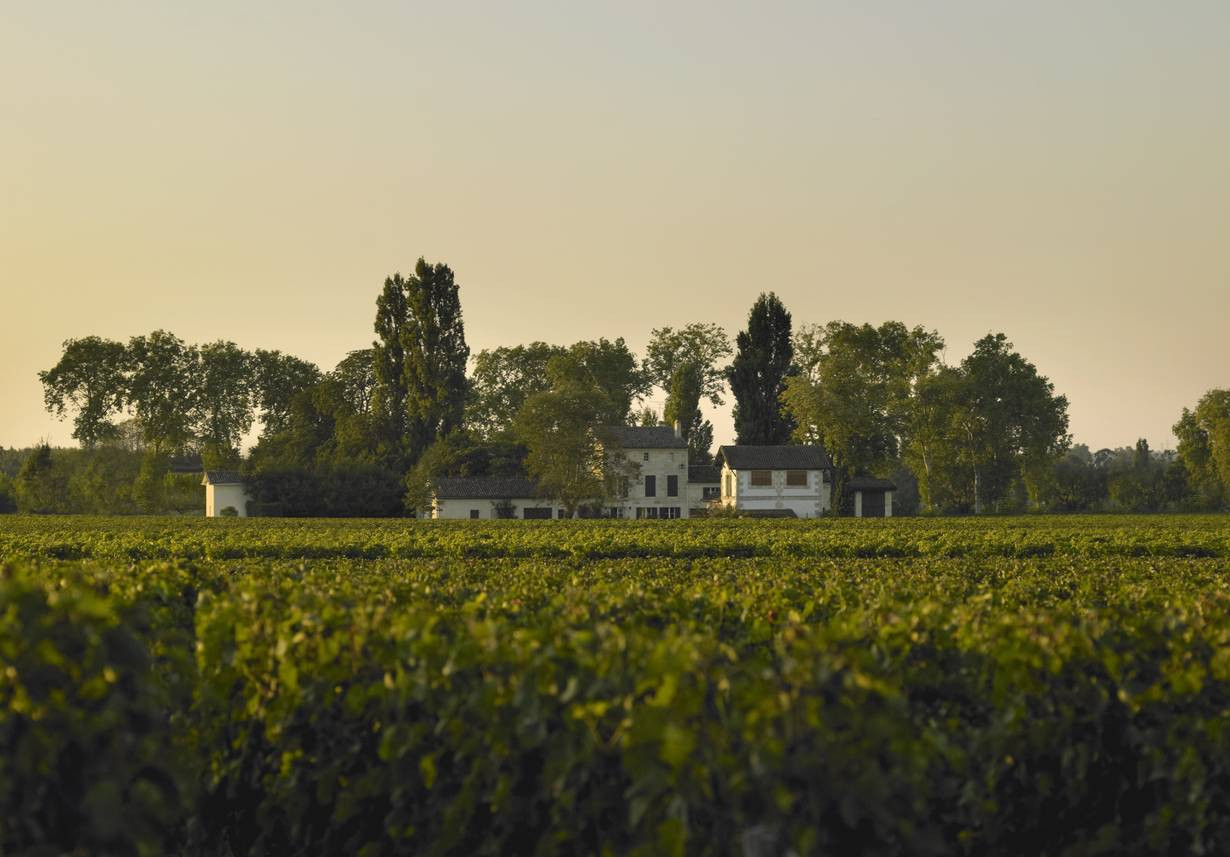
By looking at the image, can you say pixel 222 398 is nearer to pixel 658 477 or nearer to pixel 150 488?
pixel 150 488

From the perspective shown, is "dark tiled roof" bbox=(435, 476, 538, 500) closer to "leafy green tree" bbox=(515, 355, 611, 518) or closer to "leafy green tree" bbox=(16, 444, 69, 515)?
"leafy green tree" bbox=(515, 355, 611, 518)

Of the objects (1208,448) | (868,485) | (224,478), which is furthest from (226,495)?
(1208,448)

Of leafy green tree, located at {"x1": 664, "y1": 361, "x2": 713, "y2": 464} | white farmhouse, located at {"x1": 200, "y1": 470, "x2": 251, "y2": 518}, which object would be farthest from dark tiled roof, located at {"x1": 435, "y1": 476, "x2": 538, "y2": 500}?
leafy green tree, located at {"x1": 664, "y1": 361, "x2": 713, "y2": 464}

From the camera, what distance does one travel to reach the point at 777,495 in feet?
289

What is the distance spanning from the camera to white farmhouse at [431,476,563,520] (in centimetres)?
8256

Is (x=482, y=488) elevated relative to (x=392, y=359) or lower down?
lower down

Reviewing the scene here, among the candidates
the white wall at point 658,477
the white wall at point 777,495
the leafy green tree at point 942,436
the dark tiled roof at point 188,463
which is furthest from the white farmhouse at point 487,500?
the dark tiled roof at point 188,463

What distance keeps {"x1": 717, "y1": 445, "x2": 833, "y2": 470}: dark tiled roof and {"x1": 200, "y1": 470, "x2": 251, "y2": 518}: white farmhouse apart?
35.3 metres

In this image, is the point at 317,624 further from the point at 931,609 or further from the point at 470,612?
the point at 931,609

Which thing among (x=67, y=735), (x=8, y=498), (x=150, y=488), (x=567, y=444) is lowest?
(x=67, y=735)

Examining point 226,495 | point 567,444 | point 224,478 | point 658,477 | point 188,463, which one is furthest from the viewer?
point 188,463

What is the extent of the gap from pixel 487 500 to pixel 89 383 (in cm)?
4747

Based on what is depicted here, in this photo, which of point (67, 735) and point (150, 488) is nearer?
point (67, 735)

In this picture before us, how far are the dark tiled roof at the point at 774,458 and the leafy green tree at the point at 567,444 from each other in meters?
11.4
